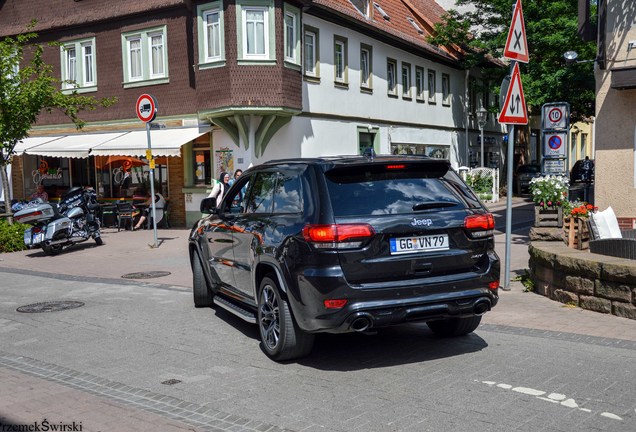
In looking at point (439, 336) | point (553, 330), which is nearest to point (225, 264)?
point (439, 336)

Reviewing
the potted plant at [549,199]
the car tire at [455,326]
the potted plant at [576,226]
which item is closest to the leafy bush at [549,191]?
the potted plant at [549,199]

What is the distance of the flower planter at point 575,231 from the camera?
35.5 ft

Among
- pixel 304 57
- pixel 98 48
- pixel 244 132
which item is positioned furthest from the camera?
pixel 98 48

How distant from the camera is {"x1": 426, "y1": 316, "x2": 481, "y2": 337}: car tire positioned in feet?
22.8

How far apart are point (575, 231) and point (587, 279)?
3083 mm

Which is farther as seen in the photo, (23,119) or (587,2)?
(23,119)

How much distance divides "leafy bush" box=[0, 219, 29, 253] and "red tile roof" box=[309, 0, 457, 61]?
1163 centimetres

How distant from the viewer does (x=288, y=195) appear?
6453 mm

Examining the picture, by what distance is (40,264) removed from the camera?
1474 centimetres

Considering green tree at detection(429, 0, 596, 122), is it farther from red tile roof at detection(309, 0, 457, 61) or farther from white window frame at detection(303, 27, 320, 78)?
white window frame at detection(303, 27, 320, 78)

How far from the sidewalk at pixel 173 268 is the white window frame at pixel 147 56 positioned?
211 inches

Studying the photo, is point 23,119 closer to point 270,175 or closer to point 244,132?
point 244,132

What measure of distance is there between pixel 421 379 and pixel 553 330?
7.50 feet

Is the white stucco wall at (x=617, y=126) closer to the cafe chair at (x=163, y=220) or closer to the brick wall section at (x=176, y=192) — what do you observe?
the cafe chair at (x=163, y=220)
